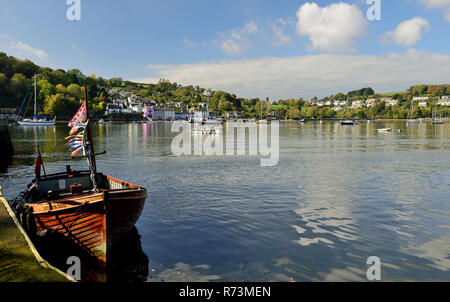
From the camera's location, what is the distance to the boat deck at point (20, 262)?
9.87 meters

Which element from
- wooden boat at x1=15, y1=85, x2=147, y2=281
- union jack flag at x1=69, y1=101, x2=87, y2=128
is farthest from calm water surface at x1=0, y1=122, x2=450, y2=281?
union jack flag at x1=69, y1=101, x2=87, y2=128

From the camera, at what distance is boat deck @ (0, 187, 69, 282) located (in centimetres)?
987

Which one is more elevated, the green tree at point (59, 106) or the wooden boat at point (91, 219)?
the green tree at point (59, 106)

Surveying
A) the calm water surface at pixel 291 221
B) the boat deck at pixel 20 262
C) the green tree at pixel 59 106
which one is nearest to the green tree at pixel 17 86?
the green tree at pixel 59 106

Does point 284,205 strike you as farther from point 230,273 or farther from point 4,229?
point 4,229

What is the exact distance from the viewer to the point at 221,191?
2652 cm

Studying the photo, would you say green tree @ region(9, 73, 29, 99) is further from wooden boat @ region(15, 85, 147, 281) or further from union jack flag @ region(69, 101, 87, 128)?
wooden boat @ region(15, 85, 147, 281)

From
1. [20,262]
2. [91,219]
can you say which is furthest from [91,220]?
[20,262]

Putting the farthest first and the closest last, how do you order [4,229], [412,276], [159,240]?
[159,240]
[4,229]
[412,276]

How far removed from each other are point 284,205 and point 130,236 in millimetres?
11036

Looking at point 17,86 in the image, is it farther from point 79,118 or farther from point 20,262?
point 20,262

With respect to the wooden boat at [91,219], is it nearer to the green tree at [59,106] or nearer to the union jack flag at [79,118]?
the union jack flag at [79,118]
